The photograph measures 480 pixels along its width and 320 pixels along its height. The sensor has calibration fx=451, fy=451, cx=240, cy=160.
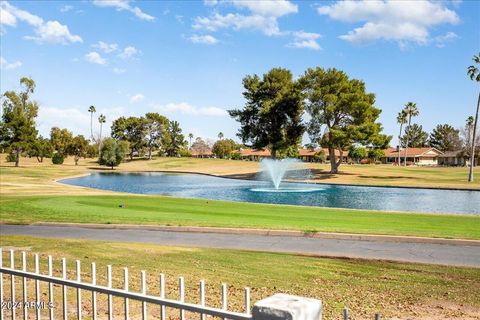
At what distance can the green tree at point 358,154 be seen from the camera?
4995 inches

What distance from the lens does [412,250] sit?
14797 millimetres

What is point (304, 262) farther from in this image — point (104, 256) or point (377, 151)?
point (377, 151)

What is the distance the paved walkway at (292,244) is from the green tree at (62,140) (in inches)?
4492

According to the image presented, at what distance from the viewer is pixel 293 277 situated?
10.7 m

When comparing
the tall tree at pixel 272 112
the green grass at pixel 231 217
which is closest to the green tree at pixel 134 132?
the tall tree at pixel 272 112

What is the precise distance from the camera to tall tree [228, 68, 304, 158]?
8362 centimetres

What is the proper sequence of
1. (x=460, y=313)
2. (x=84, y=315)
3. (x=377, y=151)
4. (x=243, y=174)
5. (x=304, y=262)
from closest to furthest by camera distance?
1. (x=84, y=315)
2. (x=460, y=313)
3. (x=304, y=262)
4. (x=243, y=174)
5. (x=377, y=151)

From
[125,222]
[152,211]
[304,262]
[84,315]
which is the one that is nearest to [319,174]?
[152,211]

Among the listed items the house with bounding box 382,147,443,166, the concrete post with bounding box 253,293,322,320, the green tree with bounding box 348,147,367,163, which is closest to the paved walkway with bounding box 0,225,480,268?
the concrete post with bounding box 253,293,322,320

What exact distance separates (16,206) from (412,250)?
21.9 meters

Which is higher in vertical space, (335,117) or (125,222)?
(335,117)

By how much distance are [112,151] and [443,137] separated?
118 m

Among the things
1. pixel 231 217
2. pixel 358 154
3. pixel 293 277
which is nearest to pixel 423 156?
pixel 358 154

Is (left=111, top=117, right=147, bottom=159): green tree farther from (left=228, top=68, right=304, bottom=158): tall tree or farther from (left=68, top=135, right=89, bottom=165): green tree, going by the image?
(left=228, top=68, right=304, bottom=158): tall tree
